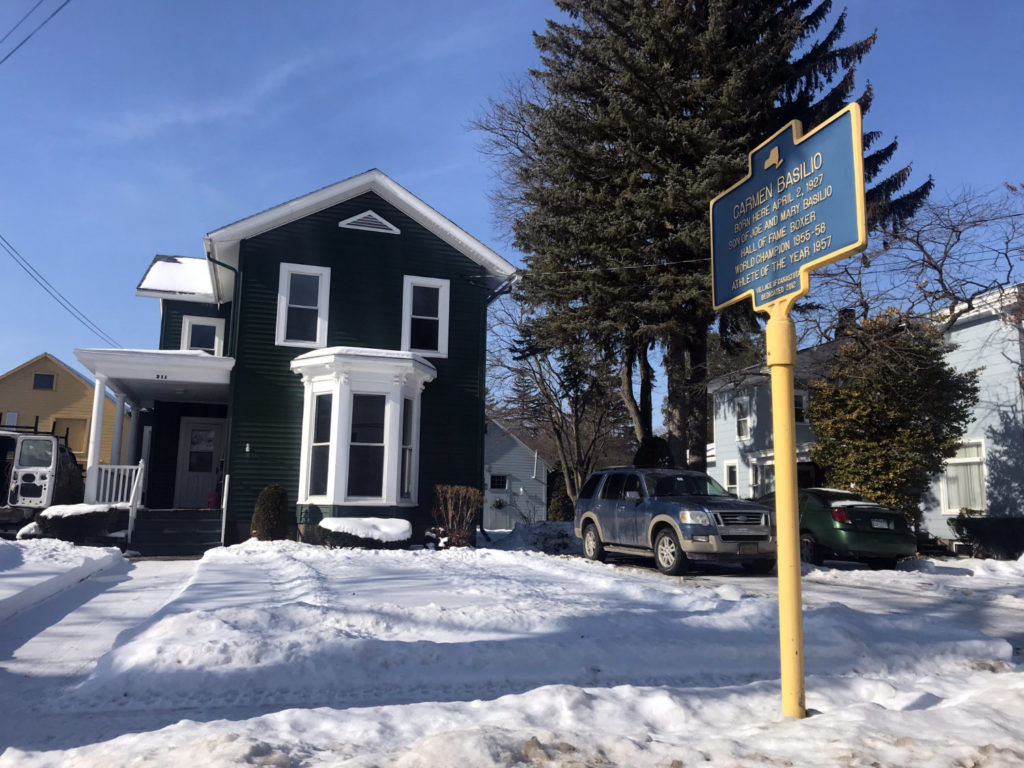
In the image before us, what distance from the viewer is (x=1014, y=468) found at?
63.8 ft

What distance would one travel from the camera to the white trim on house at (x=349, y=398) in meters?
15.8

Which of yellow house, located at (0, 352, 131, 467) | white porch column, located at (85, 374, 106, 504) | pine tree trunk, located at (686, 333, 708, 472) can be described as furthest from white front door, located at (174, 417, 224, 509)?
yellow house, located at (0, 352, 131, 467)

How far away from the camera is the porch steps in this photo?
15.6 m

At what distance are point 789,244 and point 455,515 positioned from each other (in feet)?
39.4

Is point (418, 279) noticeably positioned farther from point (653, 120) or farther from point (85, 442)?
point (85, 442)

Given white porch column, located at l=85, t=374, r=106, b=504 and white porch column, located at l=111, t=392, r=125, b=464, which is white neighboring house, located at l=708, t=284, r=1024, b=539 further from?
white porch column, located at l=111, t=392, r=125, b=464

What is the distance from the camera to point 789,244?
5066mm

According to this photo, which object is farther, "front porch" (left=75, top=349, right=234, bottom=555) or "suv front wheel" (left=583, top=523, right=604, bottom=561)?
"front porch" (left=75, top=349, right=234, bottom=555)

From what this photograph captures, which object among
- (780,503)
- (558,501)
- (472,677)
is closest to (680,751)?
(780,503)

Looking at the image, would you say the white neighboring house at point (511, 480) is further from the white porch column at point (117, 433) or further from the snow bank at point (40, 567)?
the snow bank at point (40, 567)

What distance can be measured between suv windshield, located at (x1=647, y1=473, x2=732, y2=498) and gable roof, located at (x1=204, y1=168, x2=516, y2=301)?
648 cm

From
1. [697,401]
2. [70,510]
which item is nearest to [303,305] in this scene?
[70,510]

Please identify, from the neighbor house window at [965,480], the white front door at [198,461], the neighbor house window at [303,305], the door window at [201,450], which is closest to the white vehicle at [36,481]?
the white front door at [198,461]

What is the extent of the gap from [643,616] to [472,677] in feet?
7.64
